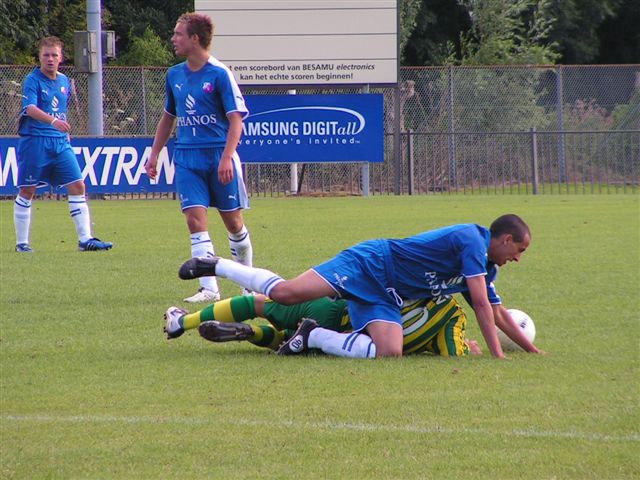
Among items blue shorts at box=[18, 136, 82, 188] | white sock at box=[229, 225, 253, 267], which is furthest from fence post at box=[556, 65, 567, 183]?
white sock at box=[229, 225, 253, 267]

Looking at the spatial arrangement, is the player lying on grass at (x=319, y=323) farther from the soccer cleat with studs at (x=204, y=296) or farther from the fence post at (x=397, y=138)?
the fence post at (x=397, y=138)

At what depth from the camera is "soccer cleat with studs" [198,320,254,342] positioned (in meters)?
7.18

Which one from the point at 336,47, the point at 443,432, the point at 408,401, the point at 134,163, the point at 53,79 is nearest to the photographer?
the point at 443,432

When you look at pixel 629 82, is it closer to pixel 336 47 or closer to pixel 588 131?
pixel 588 131

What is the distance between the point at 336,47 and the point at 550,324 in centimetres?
1857

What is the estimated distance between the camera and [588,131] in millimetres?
27641

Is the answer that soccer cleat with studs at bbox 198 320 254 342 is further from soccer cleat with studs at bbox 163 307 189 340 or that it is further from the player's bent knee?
soccer cleat with studs at bbox 163 307 189 340

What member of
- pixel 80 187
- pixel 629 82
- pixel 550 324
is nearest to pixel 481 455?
pixel 550 324

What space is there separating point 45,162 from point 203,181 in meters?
4.62

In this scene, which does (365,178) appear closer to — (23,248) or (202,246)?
(23,248)

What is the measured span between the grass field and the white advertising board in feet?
50.7

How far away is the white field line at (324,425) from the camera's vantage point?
5.40m

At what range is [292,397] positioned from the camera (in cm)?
619

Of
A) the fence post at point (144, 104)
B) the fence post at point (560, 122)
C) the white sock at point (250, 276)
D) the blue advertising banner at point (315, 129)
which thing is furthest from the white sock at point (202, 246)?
the fence post at point (560, 122)
